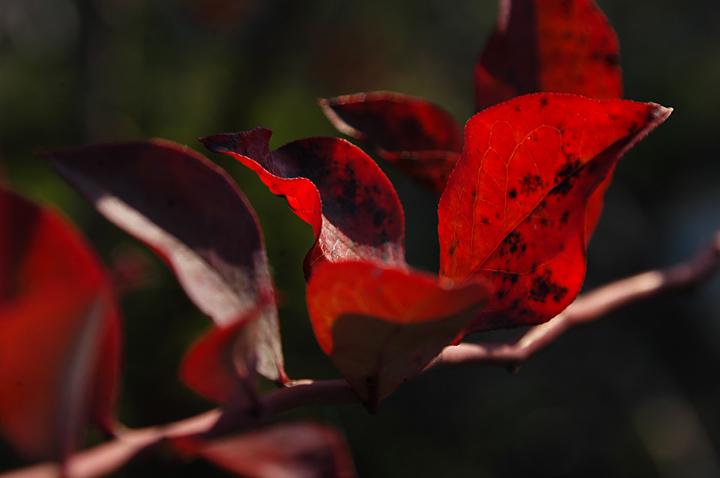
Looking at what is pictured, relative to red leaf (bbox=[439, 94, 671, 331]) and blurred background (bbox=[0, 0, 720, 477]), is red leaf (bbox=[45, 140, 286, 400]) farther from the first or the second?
blurred background (bbox=[0, 0, 720, 477])

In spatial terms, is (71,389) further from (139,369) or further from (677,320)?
(677,320)

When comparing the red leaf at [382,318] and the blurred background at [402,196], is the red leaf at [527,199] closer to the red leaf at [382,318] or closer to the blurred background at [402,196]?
the red leaf at [382,318]

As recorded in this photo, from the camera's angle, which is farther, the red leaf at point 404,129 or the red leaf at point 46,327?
the red leaf at point 404,129

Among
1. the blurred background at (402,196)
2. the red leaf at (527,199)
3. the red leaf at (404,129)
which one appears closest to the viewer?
the red leaf at (527,199)

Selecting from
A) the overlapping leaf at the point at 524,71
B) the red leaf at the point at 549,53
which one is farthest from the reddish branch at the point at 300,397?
the red leaf at the point at 549,53

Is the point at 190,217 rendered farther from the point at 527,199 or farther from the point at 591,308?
the point at 591,308
